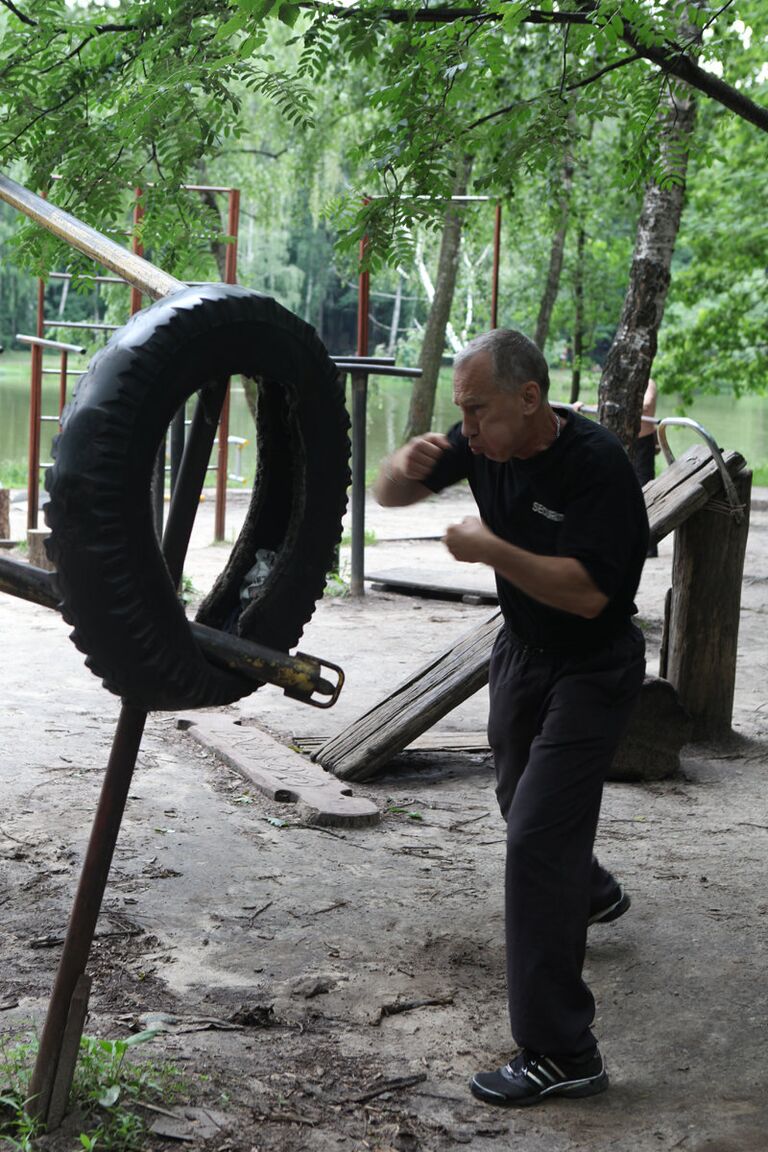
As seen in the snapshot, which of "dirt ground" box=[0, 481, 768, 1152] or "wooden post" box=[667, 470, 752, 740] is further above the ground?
"wooden post" box=[667, 470, 752, 740]

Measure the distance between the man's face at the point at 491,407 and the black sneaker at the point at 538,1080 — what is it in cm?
135

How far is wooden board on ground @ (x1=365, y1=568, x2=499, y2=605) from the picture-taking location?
30.4 ft

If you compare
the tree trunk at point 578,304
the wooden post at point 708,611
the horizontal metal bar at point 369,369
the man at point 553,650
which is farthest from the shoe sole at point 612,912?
the tree trunk at point 578,304

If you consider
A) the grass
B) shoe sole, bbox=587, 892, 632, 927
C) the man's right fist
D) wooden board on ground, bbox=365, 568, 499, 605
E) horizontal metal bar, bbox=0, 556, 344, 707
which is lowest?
the grass

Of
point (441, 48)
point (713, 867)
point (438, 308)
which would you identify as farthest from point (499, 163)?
A: point (438, 308)

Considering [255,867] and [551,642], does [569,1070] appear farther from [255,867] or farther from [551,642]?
[255,867]

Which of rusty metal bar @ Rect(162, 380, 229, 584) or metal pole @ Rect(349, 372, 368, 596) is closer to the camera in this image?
rusty metal bar @ Rect(162, 380, 229, 584)

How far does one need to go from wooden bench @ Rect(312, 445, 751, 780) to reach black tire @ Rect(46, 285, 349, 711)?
2811 millimetres

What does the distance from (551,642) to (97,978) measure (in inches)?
56.4

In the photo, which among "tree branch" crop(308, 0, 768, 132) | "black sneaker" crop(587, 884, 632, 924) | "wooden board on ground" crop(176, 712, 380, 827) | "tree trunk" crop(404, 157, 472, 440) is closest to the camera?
"black sneaker" crop(587, 884, 632, 924)

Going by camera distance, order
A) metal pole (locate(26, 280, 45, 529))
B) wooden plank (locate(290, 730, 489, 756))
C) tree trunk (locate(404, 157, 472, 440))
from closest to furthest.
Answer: wooden plank (locate(290, 730, 489, 756)), metal pole (locate(26, 280, 45, 529)), tree trunk (locate(404, 157, 472, 440))

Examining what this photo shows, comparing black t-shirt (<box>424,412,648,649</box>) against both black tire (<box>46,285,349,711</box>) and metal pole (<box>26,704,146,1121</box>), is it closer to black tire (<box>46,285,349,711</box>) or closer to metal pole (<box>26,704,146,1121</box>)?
black tire (<box>46,285,349,711</box>)

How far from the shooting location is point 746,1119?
274cm

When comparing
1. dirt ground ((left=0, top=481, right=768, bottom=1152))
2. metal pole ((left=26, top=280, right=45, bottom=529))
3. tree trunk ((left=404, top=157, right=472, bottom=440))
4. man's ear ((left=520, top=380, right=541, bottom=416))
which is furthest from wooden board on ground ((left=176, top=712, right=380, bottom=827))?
tree trunk ((left=404, top=157, right=472, bottom=440))
